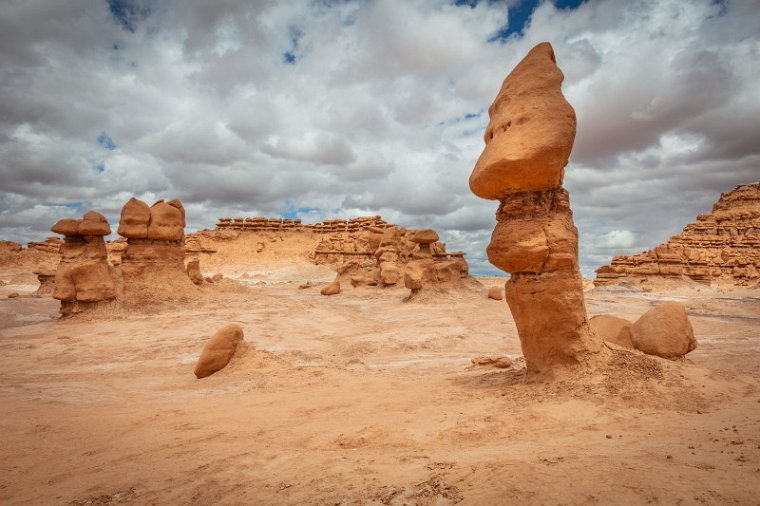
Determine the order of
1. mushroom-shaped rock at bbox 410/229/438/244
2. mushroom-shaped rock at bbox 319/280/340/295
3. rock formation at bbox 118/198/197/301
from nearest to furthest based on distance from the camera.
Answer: rock formation at bbox 118/198/197/301 → mushroom-shaped rock at bbox 410/229/438/244 → mushroom-shaped rock at bbox 319/280/340/295

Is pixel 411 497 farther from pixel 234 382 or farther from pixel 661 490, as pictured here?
pixel 234 382

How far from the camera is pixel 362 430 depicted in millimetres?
4000

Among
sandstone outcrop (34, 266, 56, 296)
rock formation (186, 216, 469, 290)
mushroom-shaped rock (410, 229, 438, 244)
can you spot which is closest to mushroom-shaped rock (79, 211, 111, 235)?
sandstone outcrop (34, 266, 56, 296)

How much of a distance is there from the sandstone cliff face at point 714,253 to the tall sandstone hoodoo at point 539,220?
2476 centimetres

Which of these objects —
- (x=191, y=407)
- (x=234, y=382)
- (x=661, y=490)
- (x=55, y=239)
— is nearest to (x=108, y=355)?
(x=234, y=382)

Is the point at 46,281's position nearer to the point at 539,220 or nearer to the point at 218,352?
the point at 218,352

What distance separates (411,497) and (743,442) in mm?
2371

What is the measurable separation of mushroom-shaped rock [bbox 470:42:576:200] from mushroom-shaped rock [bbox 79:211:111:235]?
1313 centimetres

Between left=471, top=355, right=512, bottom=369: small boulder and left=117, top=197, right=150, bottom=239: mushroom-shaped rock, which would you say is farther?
left=117, top=197, right=150, bottom=239: mushroom-shaped rock

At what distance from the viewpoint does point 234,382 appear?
23.6 feet

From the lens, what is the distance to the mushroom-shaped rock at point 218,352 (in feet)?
24.8

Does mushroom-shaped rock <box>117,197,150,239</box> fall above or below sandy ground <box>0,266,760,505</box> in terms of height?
above

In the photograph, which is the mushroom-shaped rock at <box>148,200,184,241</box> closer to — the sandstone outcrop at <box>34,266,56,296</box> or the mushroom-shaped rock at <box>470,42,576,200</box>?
the sandstone outcrop at <box>34,266,56,296</box>

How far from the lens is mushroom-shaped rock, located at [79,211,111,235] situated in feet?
45.4
